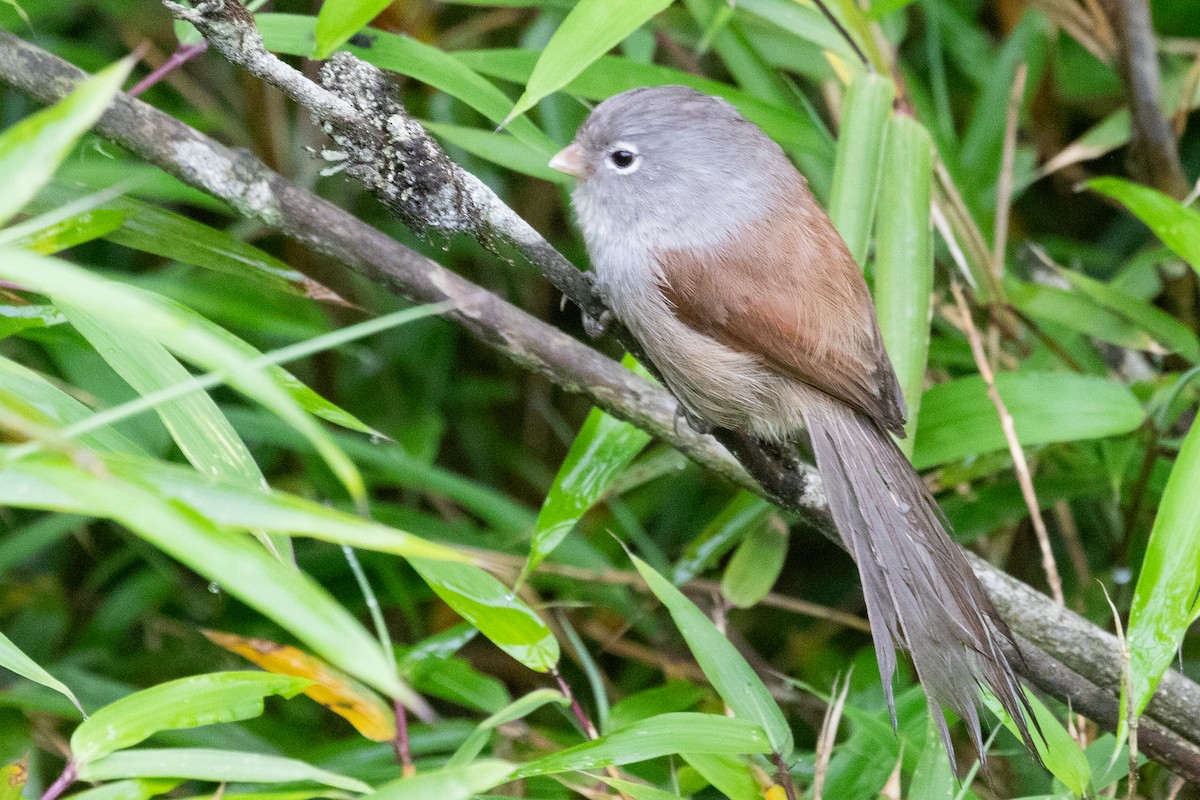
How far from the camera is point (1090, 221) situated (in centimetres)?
346

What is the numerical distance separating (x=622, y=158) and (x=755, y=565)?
0.84 m

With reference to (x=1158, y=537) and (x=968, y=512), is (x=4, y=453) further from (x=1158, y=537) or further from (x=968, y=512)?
(x=968, y=512)

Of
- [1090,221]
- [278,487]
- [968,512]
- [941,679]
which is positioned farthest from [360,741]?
[1090,221]

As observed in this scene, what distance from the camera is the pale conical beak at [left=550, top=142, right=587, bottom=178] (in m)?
1.93

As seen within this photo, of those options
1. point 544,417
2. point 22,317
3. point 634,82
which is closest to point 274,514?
point 22,317

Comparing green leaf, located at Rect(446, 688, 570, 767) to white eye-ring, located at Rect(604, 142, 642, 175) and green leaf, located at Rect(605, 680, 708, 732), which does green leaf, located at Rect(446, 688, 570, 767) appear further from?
white eye-ring, located at Rect(604, 142, 642, 175)

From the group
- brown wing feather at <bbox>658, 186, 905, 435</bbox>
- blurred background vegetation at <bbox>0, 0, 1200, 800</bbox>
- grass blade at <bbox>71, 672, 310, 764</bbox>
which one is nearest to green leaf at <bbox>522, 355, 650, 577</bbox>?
blurred background vegetation at <bbox>0, 0, 1200, 800</bbox>

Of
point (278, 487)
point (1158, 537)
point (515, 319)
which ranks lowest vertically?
point (1158, 537)

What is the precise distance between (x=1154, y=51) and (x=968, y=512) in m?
1.12

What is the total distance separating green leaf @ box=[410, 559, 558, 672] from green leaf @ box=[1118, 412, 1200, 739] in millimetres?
792

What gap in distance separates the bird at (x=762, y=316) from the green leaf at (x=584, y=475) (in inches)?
7.0

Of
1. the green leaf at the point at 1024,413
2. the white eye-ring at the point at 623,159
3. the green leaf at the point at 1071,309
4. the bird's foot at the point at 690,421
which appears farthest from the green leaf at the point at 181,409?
the green leaf at the point at 1071,309

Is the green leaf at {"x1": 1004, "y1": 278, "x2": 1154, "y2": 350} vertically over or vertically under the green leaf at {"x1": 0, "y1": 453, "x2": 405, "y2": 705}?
over

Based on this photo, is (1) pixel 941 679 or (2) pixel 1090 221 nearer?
(1) pixel 941 679
